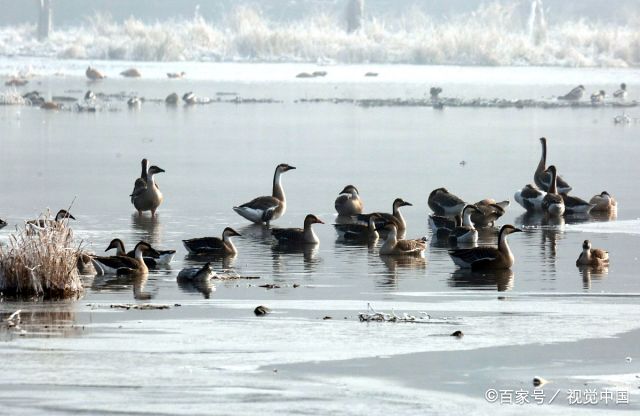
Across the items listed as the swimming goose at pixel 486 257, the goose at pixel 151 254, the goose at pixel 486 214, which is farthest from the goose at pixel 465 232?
the goose at pixel 151 254

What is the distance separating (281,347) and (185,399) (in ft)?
6.26

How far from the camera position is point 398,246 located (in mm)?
18078

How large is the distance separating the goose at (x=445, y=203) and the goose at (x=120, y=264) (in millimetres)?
6799

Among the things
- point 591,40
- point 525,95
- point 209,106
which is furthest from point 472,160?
point 591,40

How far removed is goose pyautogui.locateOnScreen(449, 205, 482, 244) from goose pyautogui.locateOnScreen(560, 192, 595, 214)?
345cm

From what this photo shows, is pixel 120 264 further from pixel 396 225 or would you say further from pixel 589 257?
pixel 589 257

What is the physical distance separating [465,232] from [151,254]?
4.46 m

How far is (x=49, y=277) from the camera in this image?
47.4 ft

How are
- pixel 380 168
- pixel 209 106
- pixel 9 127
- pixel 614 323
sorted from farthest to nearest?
pixel 209 106 → pixel 9 127 → pixel 380 168 → pixel 614 323

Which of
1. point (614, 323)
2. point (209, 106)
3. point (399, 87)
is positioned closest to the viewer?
point (614, 323)

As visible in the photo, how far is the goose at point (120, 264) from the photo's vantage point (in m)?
16.1

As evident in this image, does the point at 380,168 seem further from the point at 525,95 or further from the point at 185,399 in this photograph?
the point at 525,95

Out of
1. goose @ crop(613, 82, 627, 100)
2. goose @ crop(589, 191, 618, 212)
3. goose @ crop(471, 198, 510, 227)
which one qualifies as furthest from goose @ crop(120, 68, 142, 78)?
goose @ crop(471, 198, 510, 227)

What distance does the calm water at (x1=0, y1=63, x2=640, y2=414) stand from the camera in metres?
11.0
